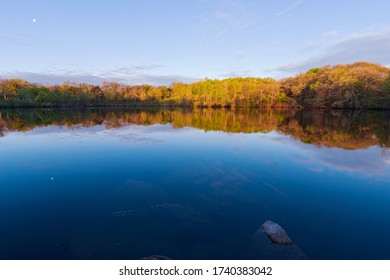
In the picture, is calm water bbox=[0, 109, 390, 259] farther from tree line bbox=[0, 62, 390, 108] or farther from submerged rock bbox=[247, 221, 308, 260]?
tree line bbox=[0, 62, 390, 108]

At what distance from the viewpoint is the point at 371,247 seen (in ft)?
19.7

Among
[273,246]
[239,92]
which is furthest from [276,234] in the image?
[239,92]

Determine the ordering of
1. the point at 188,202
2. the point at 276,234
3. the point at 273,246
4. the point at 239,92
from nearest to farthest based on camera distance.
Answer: the point at 273,246
the point at 276,234
the point at 188,202
the point at 239,92

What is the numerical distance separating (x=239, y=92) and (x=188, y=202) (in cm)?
8857

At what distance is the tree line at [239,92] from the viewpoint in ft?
187

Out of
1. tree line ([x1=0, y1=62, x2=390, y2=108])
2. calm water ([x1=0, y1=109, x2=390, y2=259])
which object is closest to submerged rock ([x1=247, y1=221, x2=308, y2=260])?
calm water ([x1=0, y1=109, x2=390, y2=259])

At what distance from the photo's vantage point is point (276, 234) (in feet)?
20.1

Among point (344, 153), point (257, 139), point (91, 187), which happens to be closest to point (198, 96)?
point (257, 139)

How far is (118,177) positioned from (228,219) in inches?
250

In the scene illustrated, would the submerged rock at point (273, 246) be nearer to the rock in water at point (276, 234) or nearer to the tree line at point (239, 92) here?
the rock in water at point (276, 234)

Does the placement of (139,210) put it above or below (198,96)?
below

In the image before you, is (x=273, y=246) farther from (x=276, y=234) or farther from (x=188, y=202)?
(x=188, y=202)

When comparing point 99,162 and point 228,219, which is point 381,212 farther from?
point 99,162

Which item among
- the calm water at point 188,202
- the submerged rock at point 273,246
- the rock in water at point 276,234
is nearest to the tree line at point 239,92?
the calm water at point 188,202
